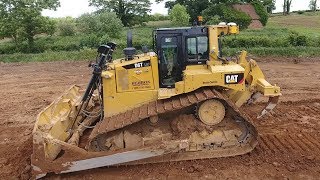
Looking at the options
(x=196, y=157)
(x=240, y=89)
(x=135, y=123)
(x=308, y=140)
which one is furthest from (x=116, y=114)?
(x=308, y=140)

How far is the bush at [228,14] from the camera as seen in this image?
107ft

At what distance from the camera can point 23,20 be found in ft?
86.6

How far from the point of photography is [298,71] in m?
18.3

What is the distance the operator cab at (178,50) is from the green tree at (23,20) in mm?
20144

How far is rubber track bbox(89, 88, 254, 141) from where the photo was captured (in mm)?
7656

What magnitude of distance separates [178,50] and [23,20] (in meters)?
20.7

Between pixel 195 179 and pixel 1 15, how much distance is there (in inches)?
936

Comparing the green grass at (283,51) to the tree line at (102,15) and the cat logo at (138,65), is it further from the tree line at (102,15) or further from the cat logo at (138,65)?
the cat logo at (138,65)

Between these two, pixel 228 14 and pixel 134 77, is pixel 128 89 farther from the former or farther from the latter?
pixel 228 14

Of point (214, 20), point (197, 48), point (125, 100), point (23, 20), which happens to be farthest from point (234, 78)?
point (214, 20)

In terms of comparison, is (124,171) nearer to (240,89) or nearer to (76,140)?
(76,140)

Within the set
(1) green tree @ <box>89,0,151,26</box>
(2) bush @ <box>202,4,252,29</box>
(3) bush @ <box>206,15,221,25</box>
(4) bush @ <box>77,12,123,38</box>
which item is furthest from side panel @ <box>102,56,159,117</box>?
(1) green tree @ <box>89,0,151,26</box>

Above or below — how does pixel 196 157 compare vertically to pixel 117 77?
below

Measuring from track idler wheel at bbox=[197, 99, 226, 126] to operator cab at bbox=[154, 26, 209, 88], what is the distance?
3.29ft
